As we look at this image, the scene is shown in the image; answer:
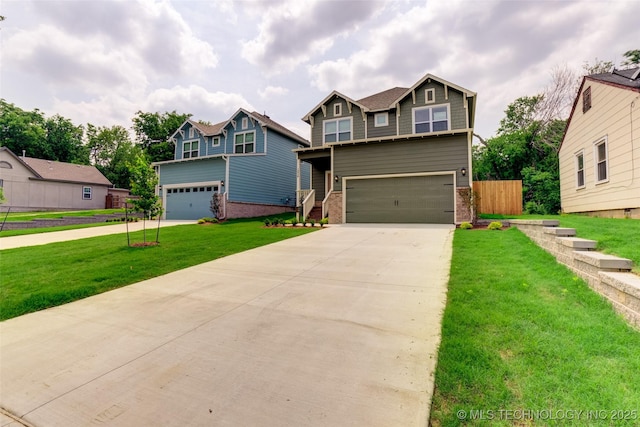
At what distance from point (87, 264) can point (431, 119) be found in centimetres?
1494

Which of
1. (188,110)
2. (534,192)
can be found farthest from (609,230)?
(188,110)

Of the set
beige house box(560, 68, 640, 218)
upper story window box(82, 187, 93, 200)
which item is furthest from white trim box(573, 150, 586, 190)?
upper story window box(82, 187, 93, 200)

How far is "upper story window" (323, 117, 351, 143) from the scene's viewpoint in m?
16.3

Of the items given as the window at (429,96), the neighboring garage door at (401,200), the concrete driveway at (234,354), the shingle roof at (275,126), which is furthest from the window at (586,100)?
the shingle roof at (275,126)

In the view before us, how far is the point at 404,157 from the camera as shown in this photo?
12.4 metres

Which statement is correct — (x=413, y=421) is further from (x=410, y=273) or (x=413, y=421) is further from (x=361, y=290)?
(x=410, y=273)

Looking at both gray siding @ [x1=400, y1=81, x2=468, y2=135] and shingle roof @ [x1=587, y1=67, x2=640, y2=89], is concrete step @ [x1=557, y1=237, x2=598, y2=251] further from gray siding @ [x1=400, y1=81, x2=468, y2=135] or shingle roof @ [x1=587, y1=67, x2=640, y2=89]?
gray siding @ [x1=400, y1=81, x2=468, y2=135]

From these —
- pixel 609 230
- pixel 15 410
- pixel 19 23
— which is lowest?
pixel 15 410

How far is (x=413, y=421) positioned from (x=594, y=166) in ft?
42.9

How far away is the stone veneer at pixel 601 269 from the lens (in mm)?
2633

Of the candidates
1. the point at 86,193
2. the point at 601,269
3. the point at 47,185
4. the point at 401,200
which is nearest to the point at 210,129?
the point at 86,193

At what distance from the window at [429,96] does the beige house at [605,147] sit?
576 centimetres

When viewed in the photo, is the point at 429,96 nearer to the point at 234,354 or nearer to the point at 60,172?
the point at 234,354

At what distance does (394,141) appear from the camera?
1259 cm
